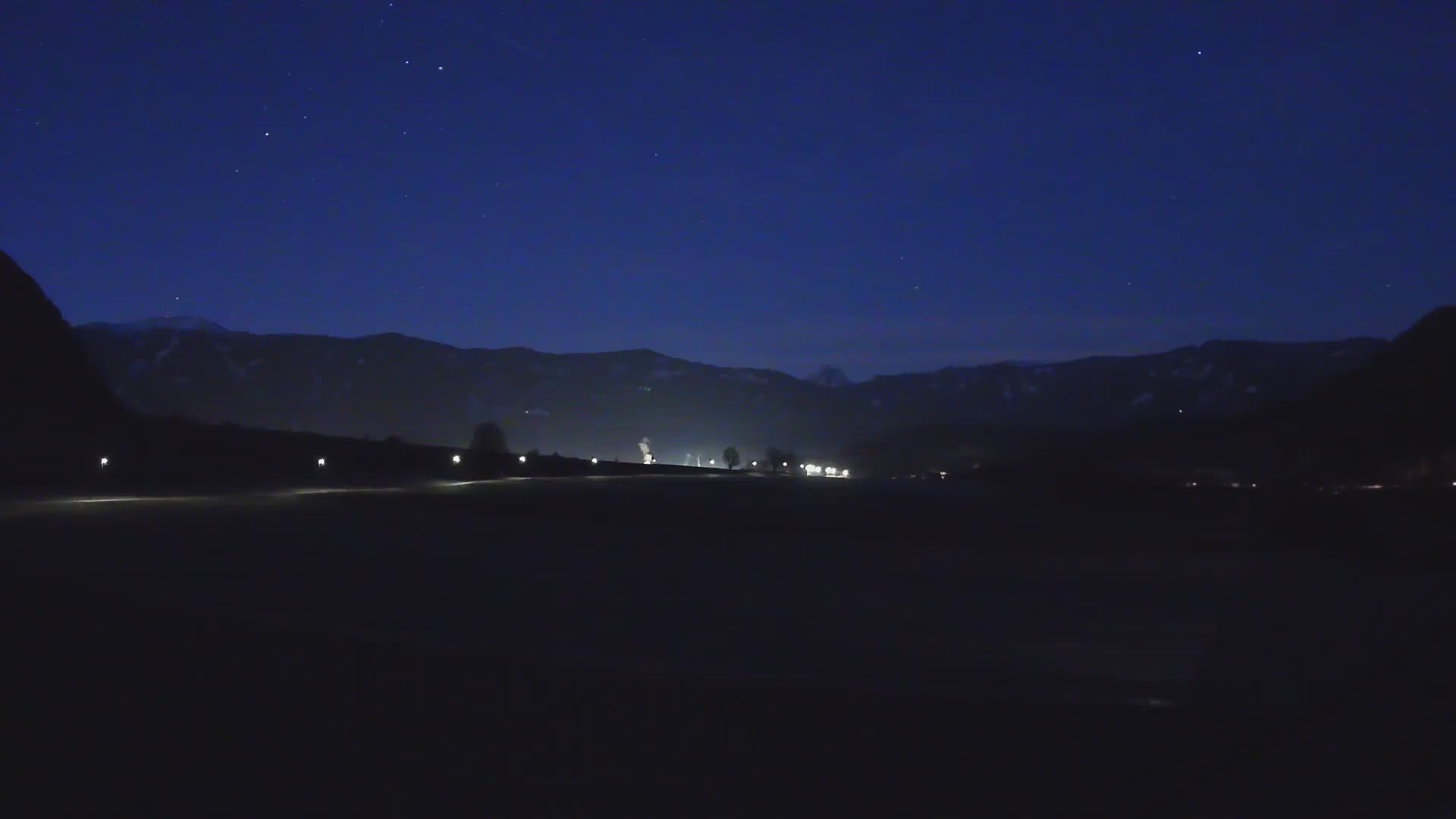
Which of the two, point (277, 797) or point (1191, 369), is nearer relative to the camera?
point (277, 797)

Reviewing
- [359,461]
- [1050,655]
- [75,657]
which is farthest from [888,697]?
[359,461]

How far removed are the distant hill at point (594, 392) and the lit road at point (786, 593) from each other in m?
62.6

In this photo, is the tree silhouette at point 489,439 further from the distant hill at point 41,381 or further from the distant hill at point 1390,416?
the distant hill at point 1390,416

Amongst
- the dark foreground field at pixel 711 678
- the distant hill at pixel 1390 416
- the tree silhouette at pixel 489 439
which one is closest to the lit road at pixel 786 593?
the dark foreground field at pixel 711 678

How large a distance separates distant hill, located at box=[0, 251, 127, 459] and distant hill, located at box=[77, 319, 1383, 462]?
37.8 m

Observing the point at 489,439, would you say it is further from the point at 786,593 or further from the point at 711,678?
the point at 711,678

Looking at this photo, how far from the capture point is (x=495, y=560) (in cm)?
1487

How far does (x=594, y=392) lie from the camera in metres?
139

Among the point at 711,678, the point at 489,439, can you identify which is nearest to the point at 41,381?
the point at 489,439

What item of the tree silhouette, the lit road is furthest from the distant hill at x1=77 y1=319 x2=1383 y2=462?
the lit road

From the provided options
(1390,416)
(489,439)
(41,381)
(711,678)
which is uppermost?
(41,381)

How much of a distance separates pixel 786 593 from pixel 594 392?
127213 millimetres

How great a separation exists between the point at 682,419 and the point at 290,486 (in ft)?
337

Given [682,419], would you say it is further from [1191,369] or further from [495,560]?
[495,560]
